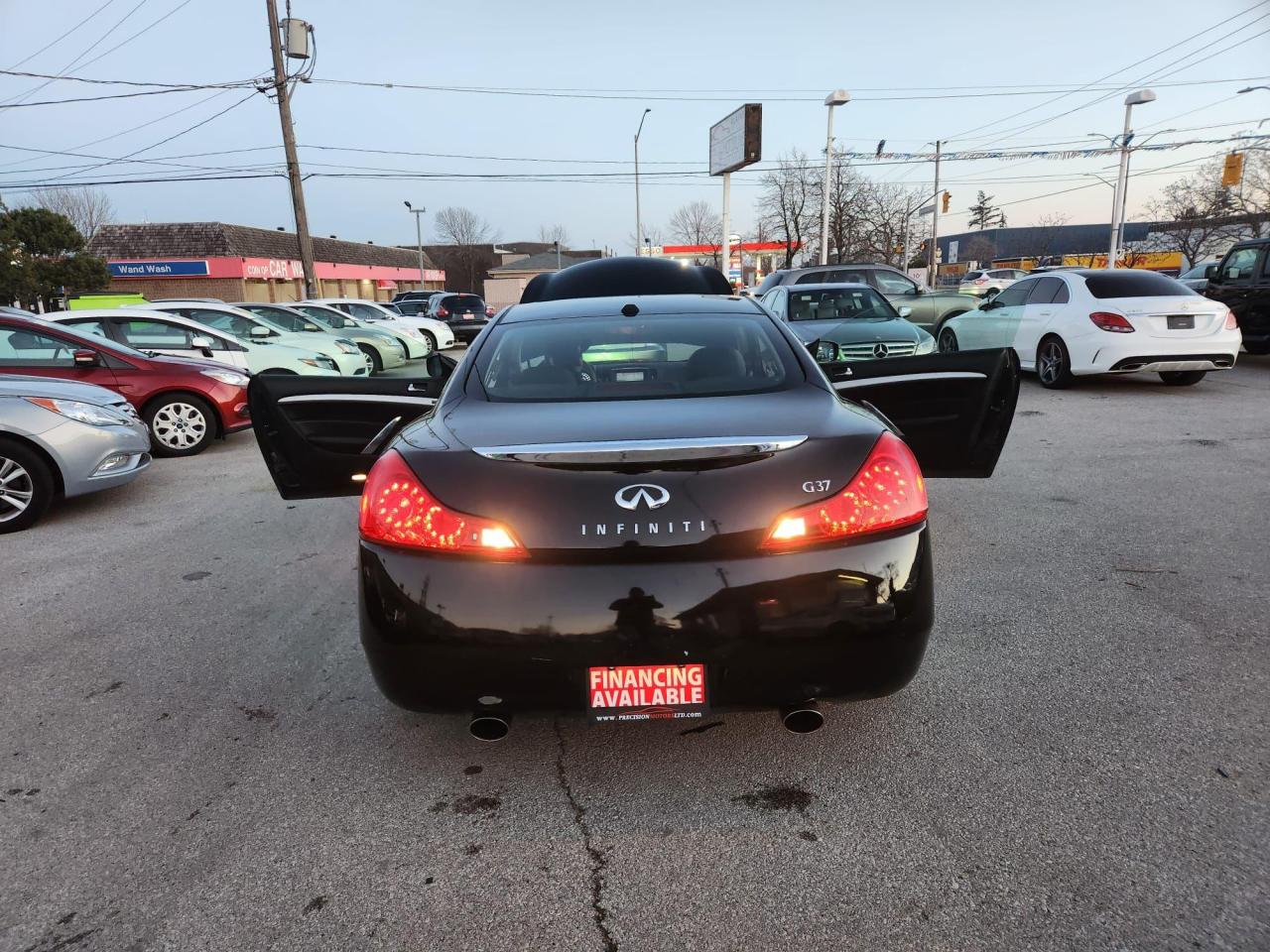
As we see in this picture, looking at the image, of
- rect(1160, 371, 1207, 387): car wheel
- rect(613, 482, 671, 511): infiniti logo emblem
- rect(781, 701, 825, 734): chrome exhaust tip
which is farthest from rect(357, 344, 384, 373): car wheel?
rect(781, 701, 825, 734): chrome exhaust tip

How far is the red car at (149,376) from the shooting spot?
297 inches

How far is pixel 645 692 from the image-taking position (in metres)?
2.20

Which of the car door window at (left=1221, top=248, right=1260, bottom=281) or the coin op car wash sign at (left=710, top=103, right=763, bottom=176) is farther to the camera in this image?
the coin op car wash sign at (left=710, top=103, right=763, bottom=176)

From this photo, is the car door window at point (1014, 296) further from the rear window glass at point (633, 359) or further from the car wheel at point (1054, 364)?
the rear window glass at point (633, 359)

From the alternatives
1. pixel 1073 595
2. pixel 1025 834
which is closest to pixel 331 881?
pixel 1025 834

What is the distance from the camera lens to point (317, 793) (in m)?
2.51

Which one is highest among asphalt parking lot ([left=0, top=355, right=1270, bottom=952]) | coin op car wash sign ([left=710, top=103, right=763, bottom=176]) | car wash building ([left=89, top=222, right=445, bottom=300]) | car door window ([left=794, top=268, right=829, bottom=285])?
coin op car wash sign ([left=710, top=103, right=763, bottom=176])

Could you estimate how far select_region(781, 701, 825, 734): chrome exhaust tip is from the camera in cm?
232

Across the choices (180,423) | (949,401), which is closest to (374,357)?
(180,423)

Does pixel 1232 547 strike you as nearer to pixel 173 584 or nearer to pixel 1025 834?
pixel 1025 834

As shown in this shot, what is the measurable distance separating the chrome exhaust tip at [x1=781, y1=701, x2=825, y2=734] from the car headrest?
19.4 ft

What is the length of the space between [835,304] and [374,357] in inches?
369

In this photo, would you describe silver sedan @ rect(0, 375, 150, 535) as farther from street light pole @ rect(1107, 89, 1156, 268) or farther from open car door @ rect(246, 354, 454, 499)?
street light pole @ rect(1107, 89, 1156, 268)

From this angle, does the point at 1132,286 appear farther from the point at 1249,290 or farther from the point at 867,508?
the point at 867,508
